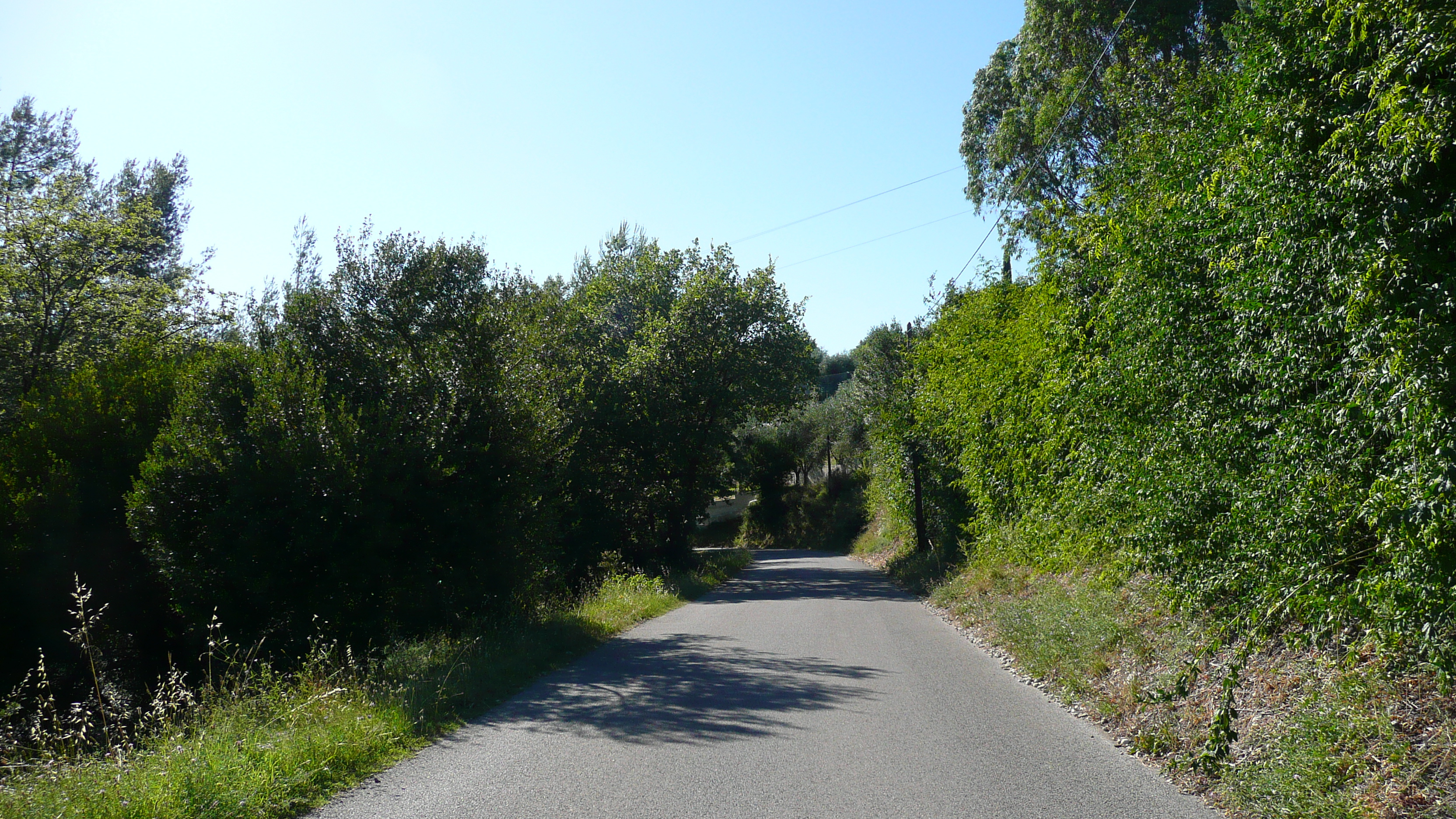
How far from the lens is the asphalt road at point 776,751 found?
510 centimetres

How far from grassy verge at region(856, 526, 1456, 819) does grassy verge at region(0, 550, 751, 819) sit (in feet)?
18.1

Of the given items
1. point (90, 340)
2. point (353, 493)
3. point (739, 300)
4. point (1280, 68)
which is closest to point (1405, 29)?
point (1280, 68)

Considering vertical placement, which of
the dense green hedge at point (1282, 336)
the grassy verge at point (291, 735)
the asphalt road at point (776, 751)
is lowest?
the asphalt road at point (776, 751)

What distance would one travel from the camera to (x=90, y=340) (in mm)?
19312

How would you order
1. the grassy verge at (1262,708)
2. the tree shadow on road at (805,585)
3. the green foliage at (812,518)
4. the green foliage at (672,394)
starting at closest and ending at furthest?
1. the grassy verge at (1262,708)
2. the tree shadow on road at (805,585)
3. the green foliage at (672,394)
4. the green foliage at (812,518)

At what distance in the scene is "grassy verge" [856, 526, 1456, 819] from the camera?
4414mm

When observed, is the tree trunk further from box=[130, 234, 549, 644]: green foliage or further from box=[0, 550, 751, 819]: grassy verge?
box=[0, 550, 751, 819]: grassy verge

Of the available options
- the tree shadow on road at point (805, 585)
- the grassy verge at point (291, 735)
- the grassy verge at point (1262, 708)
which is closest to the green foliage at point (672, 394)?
the tree shadow on road at point (805, 585)

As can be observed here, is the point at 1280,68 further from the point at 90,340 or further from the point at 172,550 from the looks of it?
the point at 90,340

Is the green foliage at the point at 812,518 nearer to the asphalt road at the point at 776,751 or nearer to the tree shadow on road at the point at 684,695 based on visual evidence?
the tree shadow on road at the point at 684,695

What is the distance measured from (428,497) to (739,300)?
705 inches

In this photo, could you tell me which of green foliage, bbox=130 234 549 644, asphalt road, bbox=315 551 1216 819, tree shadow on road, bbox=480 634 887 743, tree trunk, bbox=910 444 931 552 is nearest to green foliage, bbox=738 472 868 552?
tree trunk, bbox=910 444 931 552

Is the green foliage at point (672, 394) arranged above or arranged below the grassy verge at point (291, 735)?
above

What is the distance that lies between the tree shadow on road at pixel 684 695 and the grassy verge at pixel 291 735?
0.55 metres
